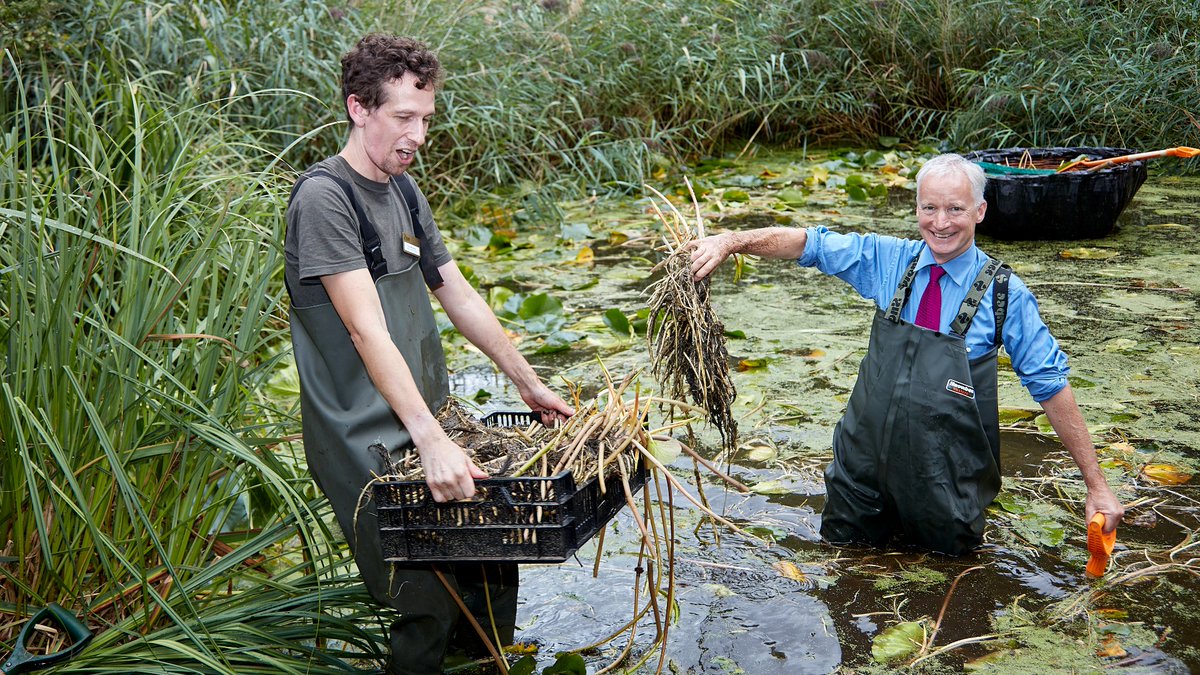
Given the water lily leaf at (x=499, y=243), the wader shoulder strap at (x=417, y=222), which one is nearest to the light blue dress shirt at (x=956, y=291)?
the wader shoulder strap at (x=417, y=222)

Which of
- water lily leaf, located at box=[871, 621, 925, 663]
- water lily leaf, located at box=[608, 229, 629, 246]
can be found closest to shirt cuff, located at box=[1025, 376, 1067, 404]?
water lily leaf, located at box=[871, 621, 925, 663]

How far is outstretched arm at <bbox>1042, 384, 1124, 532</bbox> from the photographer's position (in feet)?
10.6

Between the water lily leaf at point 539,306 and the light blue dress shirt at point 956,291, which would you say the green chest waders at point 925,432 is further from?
the water lily leaf at point 539,306

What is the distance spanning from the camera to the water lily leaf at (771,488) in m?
4.13

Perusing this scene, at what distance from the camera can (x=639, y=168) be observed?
8.52 meters

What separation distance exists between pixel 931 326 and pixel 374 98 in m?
1.75

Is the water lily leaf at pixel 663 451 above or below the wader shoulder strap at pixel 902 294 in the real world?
below

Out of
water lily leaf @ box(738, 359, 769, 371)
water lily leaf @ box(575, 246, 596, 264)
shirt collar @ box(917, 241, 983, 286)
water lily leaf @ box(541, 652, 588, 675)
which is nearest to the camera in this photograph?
water lily leaf @ box(541, 652, 588, 675)

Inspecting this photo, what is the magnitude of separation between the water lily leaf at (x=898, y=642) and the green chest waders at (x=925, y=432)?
0.41 meters

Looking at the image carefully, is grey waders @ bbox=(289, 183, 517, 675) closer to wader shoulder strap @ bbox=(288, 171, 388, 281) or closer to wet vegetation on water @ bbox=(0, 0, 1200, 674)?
wader shoulder strap @ bbox=(288, 171, 388, 281)

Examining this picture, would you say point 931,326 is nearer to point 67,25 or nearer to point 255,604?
point 255,604

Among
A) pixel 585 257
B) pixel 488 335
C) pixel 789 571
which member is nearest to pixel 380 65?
pixel 488 335

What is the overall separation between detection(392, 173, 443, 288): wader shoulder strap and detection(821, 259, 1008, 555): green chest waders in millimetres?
1369

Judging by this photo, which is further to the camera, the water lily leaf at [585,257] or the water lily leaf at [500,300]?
the water lily leaf at [585,257]
